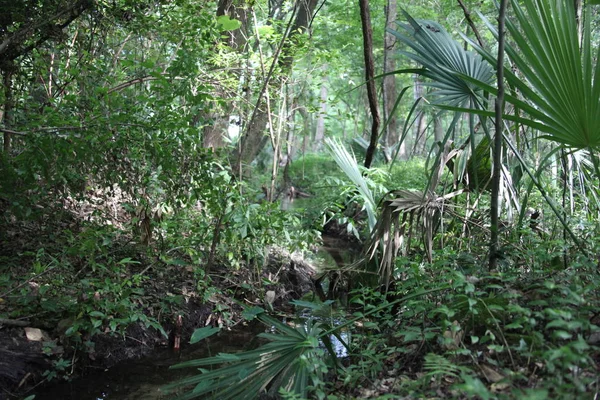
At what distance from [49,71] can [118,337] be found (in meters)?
2.79

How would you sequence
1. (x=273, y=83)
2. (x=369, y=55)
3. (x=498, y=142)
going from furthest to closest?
(x=273, y=83), (x=369, y=55), (x=498, y=142)

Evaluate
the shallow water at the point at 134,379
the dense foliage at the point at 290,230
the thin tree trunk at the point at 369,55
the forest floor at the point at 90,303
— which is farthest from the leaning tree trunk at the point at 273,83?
the shallow water at the point at 134,379

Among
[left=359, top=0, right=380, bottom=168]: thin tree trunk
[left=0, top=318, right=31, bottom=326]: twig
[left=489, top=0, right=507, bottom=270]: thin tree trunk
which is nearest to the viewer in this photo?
[left=489, top=0, right=507, bottom=270]: thin tree trunk

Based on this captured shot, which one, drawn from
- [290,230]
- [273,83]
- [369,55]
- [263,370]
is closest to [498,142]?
[263,370]

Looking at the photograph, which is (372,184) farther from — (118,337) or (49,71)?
(49,71)

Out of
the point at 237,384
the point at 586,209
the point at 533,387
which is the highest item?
the point at 586,209

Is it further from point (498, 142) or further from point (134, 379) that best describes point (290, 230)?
point (498, 142)

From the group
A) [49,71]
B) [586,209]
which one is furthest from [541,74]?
[49,71]

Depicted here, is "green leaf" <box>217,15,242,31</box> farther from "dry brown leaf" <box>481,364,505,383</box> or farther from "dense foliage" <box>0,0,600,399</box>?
"dry brown leaf" <box>481,364,505,383</box>

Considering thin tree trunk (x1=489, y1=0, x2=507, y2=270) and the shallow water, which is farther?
the shallow water

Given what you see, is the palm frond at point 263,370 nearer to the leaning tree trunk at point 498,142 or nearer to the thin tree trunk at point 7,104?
the leaning tree trunk at point 498,142

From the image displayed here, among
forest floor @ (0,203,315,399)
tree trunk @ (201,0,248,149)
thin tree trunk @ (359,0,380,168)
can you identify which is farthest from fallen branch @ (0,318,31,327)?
thin tree trunk @ (359,0,380,168)

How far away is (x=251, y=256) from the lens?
17.7 feet

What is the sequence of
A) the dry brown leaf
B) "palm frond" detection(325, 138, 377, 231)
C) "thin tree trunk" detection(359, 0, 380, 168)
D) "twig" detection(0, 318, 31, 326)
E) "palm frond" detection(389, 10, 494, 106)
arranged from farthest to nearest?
"thin tree trunk" detection(359, 0, 380, 168), "palm frond" detection(325, 138, 377, 231), "twig" detection(0, 318, 31, 326), "palm frond" detection(389, 10, 494, 106), the dry brown leaf
